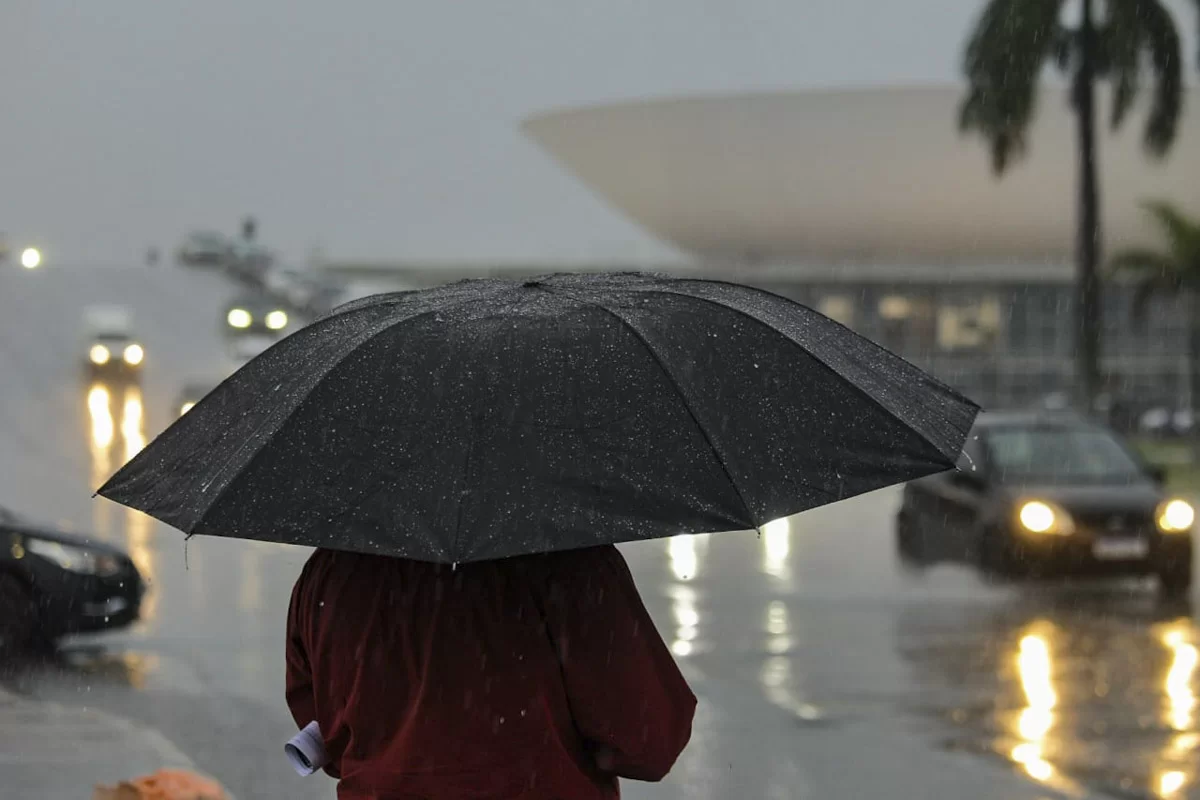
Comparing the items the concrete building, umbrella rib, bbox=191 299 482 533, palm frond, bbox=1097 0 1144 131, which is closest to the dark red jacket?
umbrella rib, bbox=191 299 482 533

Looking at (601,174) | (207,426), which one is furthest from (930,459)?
(601,174)

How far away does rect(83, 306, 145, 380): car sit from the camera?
39.2 m

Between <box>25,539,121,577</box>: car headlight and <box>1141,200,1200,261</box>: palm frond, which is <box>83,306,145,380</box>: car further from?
<box>25,539,121,577</box>: car headlight

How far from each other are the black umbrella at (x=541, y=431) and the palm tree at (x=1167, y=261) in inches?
1218

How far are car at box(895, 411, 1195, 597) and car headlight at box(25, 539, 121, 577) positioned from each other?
5.36 meters

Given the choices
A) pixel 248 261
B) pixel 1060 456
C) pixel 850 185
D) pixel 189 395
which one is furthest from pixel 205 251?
pixel 1060 456

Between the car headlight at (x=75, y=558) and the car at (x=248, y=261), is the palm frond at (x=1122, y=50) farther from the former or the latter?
the car at (x=248, y=261)

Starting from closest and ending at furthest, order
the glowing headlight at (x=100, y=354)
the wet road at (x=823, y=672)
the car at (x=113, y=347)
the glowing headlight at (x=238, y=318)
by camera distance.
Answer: the wet road at (x=823, y=672)
the glowing headlight at (x=238, y=318)
the car at (x=113, y=347)
the glowing headlight at (x=100, y=354)

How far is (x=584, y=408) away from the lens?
2.88 m

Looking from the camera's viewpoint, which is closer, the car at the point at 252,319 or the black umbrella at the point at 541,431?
the black umbrella at the point at 541,431

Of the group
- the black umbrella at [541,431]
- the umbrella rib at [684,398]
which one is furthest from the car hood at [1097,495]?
the umbrella rib at [684,398]

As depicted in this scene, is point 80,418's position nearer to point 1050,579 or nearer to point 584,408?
point 1050,579

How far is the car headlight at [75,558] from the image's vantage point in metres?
9.84

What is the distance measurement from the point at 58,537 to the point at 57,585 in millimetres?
318
